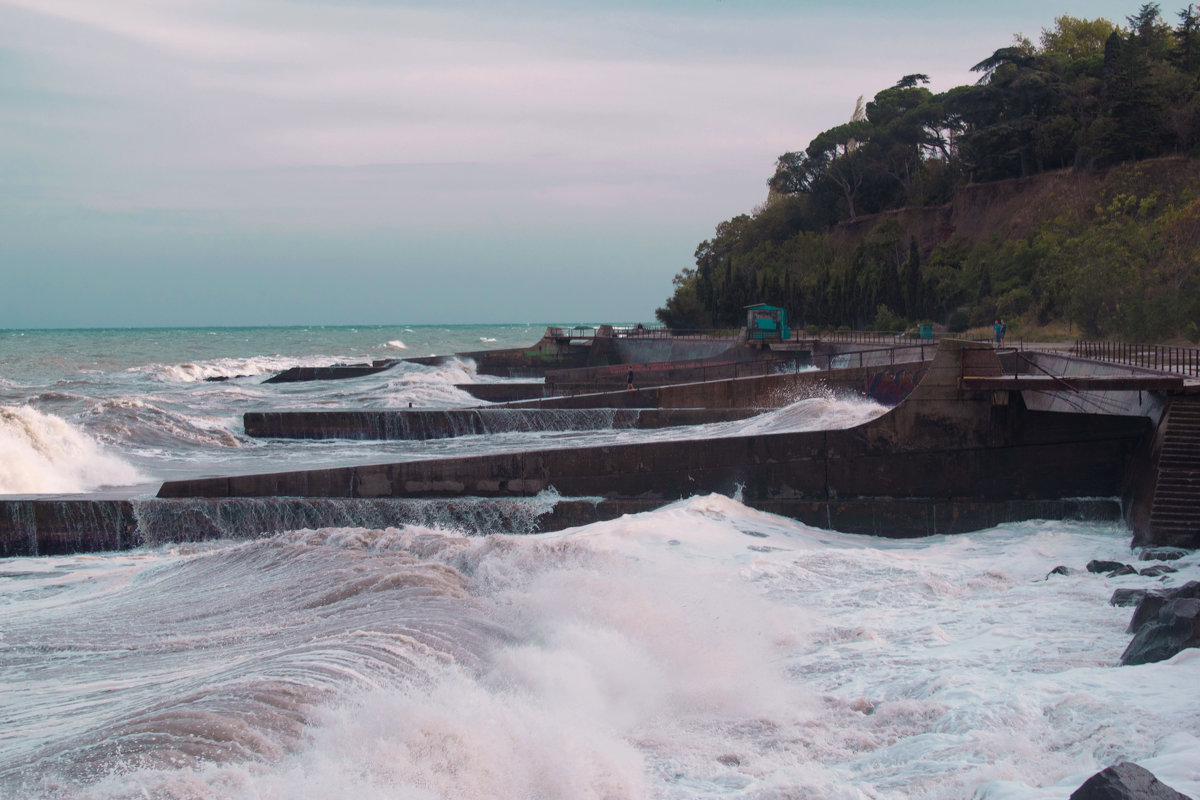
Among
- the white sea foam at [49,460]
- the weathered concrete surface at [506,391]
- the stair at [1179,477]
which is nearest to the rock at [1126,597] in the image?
the stair at [1179,477]

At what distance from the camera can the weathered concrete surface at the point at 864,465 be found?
51.3 ft

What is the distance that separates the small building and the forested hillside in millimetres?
10465

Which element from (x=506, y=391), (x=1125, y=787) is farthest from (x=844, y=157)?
(x=1125, y=787)

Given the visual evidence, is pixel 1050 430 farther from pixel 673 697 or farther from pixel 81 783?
pixel 81 783

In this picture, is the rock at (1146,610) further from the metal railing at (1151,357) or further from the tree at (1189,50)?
the tree at (1189,50)

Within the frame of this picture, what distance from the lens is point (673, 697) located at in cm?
771

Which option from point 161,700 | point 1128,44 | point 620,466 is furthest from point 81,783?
point 1128,44

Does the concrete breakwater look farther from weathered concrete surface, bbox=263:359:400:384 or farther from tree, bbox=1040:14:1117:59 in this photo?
tree, bbox=1040:14:1117:59

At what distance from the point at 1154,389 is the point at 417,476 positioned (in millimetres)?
11385

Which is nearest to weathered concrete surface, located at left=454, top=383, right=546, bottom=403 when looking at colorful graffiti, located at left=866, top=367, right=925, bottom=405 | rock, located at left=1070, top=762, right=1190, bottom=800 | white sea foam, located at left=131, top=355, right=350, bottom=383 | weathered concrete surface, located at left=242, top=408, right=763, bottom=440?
weathered concrete surface, located at left=242, top=408, right=763, bottom=440

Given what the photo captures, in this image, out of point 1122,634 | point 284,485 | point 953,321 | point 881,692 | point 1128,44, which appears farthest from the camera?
point 1128,44

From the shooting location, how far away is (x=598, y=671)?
7969 millimetres

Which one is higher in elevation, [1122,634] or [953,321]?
[953,321]

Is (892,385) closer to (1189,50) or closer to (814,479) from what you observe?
(814,479)
